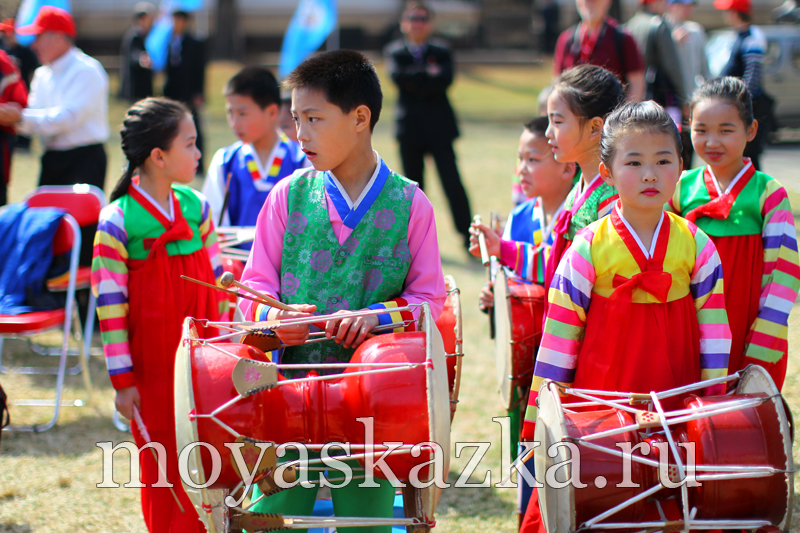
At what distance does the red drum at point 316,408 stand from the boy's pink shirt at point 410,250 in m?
0.32

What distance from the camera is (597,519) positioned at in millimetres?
1756

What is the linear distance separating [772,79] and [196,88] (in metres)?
8.14

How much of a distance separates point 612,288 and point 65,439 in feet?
9.60

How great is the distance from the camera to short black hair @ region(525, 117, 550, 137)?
3069 mm

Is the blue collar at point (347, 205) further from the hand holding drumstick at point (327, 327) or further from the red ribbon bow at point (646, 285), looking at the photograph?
the red ribbon bow at point (646, 285)

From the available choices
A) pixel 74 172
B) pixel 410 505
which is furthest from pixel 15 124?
pixel 410 505

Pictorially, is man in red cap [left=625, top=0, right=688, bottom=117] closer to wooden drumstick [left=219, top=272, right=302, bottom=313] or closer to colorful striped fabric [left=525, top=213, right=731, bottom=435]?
colorful striped fabric [left=525, top=213, right=731, bottom=435]

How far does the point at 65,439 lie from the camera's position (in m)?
3.76

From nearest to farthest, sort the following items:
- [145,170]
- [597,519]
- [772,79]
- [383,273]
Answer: [597,519] < [383,273] < [145,170] < [772,79]

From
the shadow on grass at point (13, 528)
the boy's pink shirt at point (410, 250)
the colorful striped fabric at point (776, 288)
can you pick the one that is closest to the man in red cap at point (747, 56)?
the colorful striped fabric at point (776, 288)

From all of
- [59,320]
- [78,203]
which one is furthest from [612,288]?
[78,203]

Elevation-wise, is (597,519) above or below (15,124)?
below

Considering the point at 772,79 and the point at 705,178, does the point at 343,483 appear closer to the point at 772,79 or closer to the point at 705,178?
the point at 705,178

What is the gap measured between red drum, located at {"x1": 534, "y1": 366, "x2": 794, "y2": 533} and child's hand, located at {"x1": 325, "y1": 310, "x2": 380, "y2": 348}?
51cm
